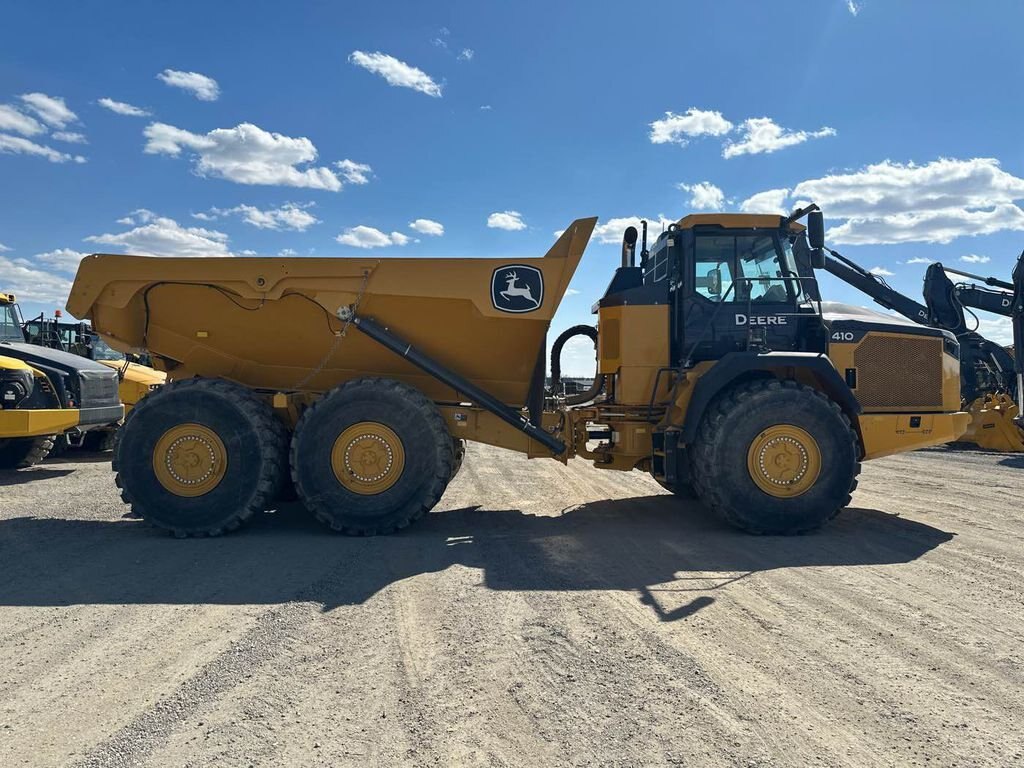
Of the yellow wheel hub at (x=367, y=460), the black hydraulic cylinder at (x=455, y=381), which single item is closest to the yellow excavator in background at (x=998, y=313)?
the black hydraulic cylinder at (x=455, y=381)

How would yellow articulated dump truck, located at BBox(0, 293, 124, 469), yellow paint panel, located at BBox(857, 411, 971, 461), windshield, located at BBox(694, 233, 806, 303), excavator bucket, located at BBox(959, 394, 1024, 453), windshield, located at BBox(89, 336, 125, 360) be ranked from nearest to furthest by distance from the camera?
yellow paint panel, located at BBox(857, 411, 971, 461) → windshield, located at BBox(694, 233, 806, 303) → yellow articulated dump truck, located at BBox(0, 293, 124, 469) → windshield, located at BBox(89, 336, 125, 360) → excavator bucket, located at BBox(959, 394, 1024, 453)

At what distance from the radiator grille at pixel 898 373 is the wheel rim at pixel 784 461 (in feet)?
3.15

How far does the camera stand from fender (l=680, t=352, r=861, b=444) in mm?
6059

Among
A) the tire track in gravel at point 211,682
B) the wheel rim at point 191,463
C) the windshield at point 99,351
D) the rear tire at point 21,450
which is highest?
the windshield at point 99,351

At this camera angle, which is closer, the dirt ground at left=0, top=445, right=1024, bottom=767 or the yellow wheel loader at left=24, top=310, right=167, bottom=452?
the dirt ground at left=0, top=445, right=1024, bottom=767

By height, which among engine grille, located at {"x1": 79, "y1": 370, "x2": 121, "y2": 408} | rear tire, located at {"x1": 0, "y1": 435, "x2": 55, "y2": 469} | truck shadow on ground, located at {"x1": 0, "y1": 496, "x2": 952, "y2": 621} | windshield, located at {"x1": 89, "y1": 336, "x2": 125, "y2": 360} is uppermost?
windshield, located at {"x1": 89, "y1": 336, "x2": 125, "y2": 360}

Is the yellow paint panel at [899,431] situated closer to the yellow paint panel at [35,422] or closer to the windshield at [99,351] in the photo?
the yellow paint panel at [35,422]

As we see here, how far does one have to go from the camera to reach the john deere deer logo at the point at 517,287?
6086mm

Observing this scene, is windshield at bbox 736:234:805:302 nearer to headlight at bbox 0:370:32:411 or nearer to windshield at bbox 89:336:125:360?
headlight at bbox 0:370:32:411

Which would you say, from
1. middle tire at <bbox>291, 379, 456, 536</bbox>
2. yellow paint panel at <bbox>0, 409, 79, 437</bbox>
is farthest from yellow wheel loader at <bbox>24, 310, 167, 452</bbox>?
middle tire at <bbox>291, 379, 456, 536</bbox>

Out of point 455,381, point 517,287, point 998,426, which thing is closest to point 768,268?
point 517,287

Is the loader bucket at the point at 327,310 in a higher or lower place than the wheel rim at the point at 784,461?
higher

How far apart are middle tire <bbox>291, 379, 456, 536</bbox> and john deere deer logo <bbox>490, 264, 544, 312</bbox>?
1.21m

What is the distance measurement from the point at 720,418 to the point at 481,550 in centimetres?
244
